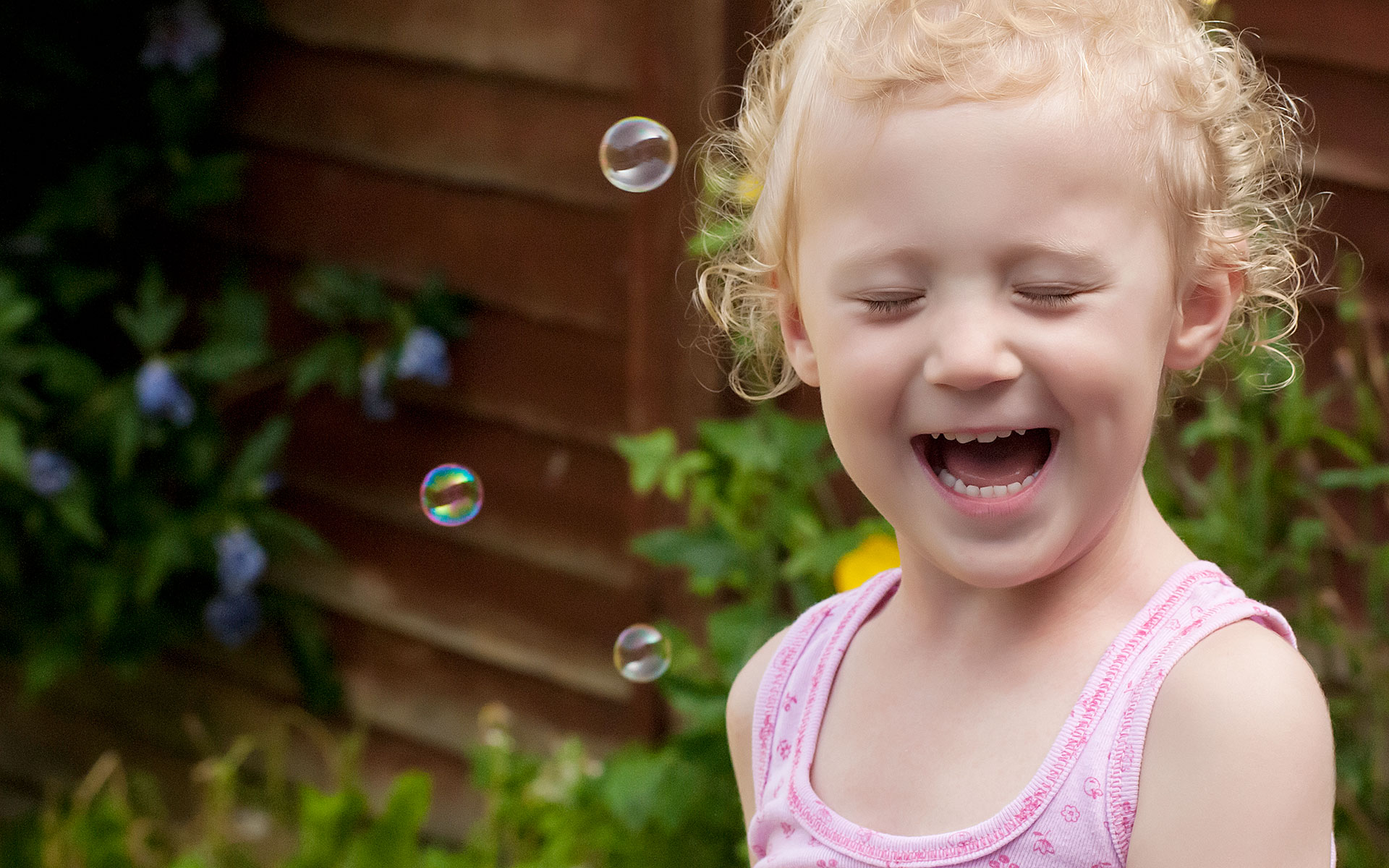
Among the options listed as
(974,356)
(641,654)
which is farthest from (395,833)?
(974,356)

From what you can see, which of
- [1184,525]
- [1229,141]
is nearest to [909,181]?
[1229,141]

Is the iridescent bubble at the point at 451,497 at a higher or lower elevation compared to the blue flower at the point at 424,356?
higher

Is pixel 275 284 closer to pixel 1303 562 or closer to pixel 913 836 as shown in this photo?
pixel 1303 562

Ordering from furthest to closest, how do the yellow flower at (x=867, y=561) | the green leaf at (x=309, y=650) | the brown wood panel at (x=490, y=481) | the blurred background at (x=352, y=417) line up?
the green leaf at (x=309, y=650)
the brown wood panel at (x=490, y=481)
the blurred background at (x=352, y=417)
the yellow flower at (x=867, y=561)

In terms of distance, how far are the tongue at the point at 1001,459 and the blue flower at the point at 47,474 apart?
2.18 meters

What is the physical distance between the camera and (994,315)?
2.72 feet

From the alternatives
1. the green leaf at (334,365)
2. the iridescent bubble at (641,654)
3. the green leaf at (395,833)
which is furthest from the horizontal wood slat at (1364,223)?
the green leaf at (334,365)

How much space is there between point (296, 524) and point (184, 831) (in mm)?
744

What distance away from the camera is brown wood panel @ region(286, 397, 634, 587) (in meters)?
2.61

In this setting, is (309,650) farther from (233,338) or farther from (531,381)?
(531,381)

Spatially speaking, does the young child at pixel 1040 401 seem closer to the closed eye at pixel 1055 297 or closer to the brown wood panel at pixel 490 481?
the closed eye at pixel 1055 297

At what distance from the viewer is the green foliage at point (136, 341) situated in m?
2.68

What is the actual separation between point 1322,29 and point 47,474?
2152 mm

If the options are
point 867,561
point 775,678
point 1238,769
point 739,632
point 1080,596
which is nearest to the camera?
point 1238,769
